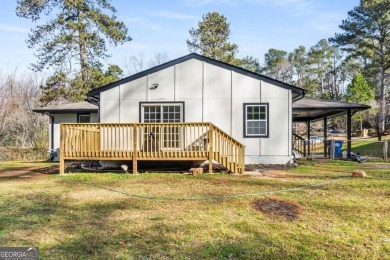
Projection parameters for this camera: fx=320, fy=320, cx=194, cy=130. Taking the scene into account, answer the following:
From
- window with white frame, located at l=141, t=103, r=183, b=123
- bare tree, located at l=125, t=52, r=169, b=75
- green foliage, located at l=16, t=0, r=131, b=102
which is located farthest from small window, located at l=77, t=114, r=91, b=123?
bare tree, located at l=125, t=52, r=169, b=75

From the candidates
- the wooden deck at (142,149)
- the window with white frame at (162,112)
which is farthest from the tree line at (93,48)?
the wooden deck at (142,149)

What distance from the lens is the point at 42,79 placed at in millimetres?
31047

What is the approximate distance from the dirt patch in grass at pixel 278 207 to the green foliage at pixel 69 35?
18.5m

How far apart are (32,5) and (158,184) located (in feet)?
63.2

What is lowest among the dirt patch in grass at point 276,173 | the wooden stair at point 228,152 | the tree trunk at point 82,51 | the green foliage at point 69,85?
the dirt patch in grass at point 276,173

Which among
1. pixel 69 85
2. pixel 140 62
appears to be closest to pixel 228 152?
pixel 69 85

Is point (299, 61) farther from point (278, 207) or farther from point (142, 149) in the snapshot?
point (278, 207)

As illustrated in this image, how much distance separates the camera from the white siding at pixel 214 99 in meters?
11.2

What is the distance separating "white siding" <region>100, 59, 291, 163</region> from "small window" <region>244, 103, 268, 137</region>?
144mm

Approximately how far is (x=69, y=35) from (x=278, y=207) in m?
19.7

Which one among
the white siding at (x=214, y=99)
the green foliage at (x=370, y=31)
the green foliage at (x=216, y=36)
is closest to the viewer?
the white siding at (x=214, y=99)

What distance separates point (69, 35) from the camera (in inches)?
829

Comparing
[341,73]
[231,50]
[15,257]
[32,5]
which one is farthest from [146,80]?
[341,73]

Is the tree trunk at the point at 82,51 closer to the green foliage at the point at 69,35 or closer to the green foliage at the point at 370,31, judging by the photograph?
the green foliage at the point at 69,35
